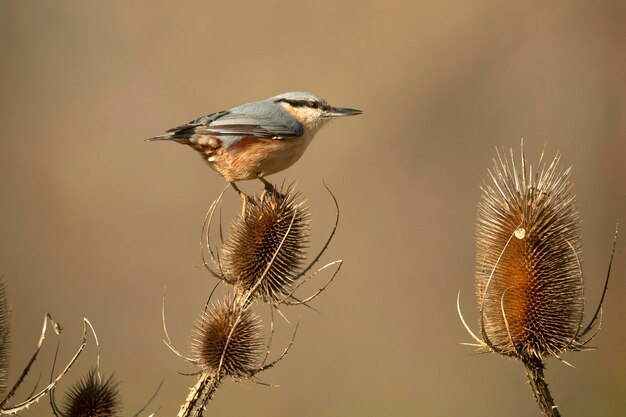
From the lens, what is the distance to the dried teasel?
4.99 metres

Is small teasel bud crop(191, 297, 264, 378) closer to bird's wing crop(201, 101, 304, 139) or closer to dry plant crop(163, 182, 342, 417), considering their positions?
dry plant crop(163, 182, 342, 417)

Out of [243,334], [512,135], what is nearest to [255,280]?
[243,334]

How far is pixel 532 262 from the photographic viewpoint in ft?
15.5

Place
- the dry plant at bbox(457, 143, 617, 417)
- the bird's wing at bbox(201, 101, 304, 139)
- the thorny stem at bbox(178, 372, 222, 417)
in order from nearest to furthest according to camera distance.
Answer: the thorny stem at bbox(178, 372, 222, 417) → the dry plant at bbox(457, 143, 617, 417) → the bird's wing at bbox(201, 101, 304, 139)

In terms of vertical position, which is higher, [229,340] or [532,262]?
[532,262]

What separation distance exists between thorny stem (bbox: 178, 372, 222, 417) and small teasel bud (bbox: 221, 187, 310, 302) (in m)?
0.56

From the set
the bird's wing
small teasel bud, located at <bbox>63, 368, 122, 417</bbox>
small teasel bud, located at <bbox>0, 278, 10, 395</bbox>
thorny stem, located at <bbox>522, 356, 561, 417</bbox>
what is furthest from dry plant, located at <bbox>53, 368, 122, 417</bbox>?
thorny stem, located at <bbox>522, 356, 561, 417</bbox>

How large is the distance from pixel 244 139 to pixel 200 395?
72.7 inches

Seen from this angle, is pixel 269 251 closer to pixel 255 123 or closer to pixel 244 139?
pixel 244 139

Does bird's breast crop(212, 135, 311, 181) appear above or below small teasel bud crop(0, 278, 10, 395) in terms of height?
above

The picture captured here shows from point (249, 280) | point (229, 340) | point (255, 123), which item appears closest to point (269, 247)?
point (249, 280)

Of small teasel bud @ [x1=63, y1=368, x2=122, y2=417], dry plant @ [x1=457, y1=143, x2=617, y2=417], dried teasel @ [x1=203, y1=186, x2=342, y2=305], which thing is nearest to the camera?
small teasel bud @ [x1=63, y1=368, x2=122, y2=417]

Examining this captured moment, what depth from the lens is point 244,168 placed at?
5719mm

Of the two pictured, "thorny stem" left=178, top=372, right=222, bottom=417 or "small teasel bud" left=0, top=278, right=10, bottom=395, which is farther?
"thorny stem" left=178, top=372, right=222, bottom=417
